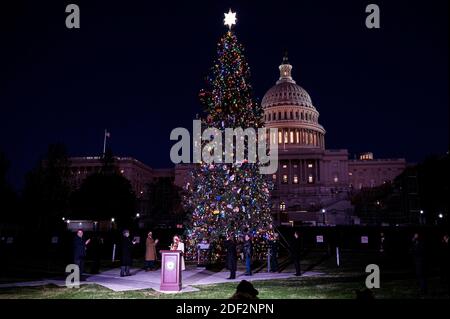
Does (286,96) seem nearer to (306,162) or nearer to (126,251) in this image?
(306,162)

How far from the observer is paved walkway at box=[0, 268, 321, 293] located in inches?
726

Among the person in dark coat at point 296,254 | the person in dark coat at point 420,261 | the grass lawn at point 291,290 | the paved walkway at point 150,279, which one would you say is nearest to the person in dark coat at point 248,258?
the paved walkway at point 150,279

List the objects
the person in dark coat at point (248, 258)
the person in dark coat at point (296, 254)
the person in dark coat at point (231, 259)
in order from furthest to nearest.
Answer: the person in dark coat at point (248, 258), the person in dark coat at point (296, 254), the person in dark coat at point (231, 259)

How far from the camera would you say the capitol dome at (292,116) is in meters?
137

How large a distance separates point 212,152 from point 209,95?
11.6 ft

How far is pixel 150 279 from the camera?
2044 cm

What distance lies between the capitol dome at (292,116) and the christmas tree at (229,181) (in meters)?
103

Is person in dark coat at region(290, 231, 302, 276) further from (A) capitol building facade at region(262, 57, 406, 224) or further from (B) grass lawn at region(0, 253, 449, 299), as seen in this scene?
(A) capitol building facade at region(262, 57, 406, 224)

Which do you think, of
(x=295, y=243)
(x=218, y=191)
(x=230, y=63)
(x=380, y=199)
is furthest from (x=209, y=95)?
(x=380, y=199)

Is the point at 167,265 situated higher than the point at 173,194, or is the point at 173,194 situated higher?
the point at 173,194

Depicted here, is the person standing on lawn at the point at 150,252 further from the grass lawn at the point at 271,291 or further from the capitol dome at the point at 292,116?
the capitol dome at the point at 292,116

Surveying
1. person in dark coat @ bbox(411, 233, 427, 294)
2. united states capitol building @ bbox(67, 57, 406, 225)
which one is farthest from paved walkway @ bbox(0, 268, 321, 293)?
united states capitol building @ bbox(67, 57, 406, 225)
